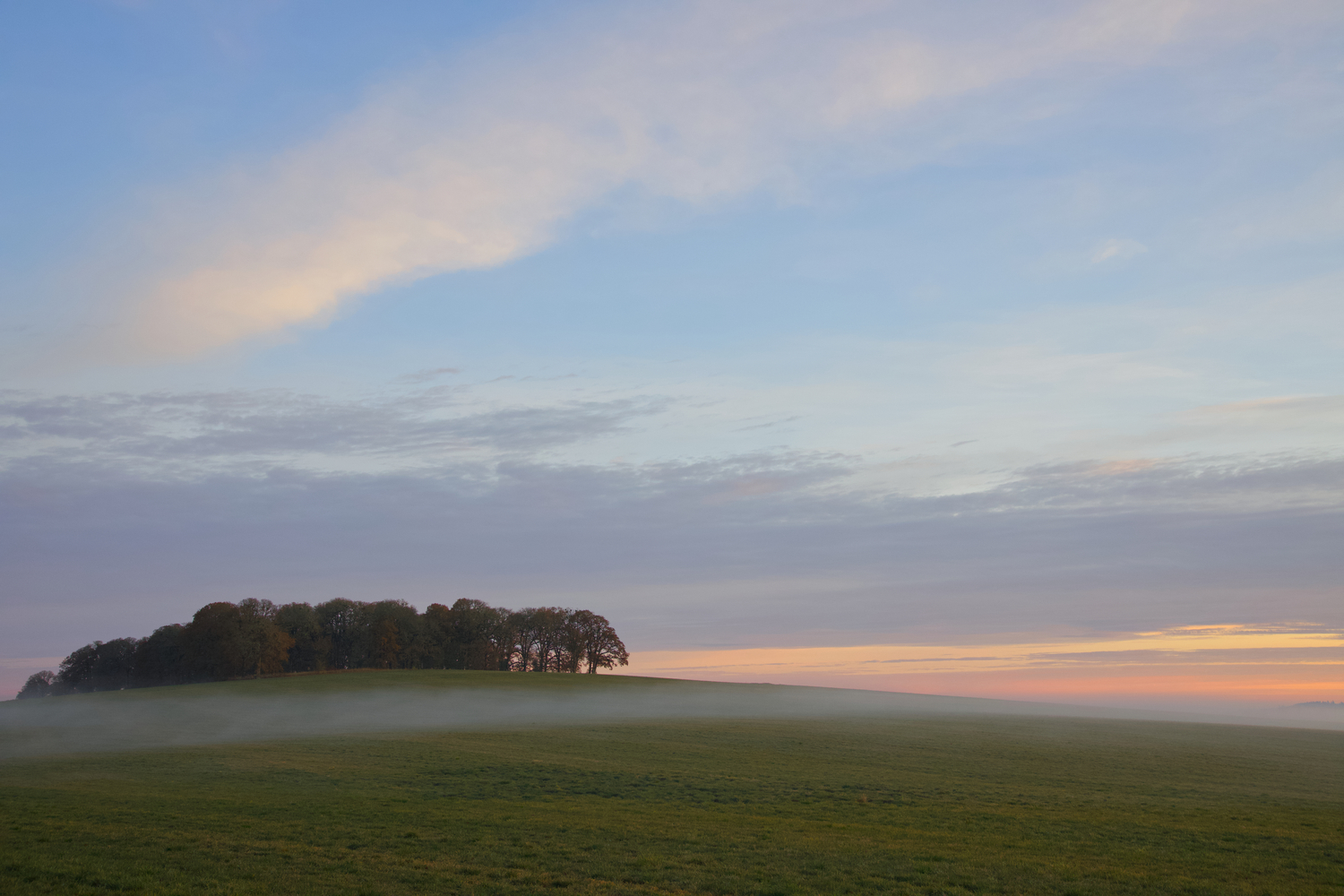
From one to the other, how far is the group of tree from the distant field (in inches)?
3100

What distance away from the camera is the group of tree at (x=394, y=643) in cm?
12244

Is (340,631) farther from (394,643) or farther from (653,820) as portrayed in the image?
(653,820)

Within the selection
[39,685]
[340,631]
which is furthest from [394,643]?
[39,685]

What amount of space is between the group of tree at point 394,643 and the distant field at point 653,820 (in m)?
78.7

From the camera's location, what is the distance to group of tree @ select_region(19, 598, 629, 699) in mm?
122438

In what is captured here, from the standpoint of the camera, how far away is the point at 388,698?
264 ft

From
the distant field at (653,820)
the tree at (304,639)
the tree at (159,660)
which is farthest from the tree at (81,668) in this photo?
the distant field at (653,820)

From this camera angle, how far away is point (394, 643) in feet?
Result: 401

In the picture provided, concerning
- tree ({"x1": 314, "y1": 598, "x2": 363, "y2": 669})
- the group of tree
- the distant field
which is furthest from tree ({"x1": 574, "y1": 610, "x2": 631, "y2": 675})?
the distant field

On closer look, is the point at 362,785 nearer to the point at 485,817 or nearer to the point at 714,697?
the point at 485,817

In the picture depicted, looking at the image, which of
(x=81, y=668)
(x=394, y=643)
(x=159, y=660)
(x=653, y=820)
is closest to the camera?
(x=653, y=820)

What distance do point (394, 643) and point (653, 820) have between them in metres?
108

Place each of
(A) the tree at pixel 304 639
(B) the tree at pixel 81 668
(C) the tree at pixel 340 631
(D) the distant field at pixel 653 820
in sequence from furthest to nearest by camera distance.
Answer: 1. (B) the tree at pixel 81 668
2. (C) the tree at pixel 340 631
3. (A) the tree at pixel 304 639
4. (D) the distant field at pixel 653 820

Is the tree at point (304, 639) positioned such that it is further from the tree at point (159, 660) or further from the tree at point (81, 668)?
the tree at point (81, 668)
